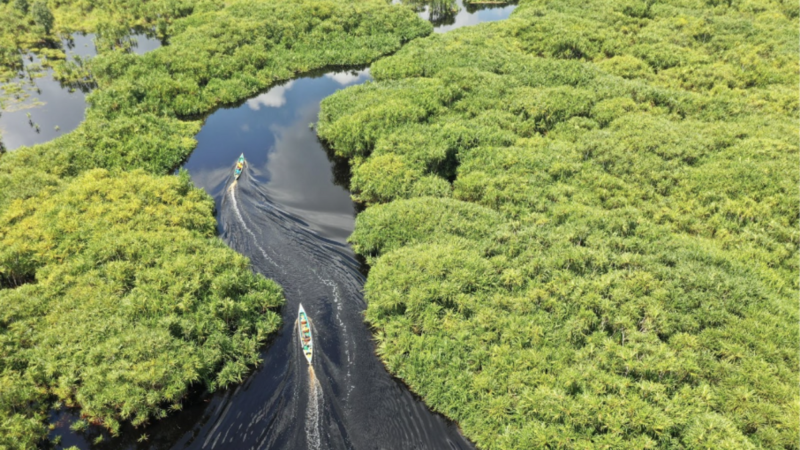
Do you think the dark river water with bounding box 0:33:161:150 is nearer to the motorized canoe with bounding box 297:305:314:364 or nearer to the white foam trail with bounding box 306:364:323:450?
the motorized canoe with bounding box 297:305:314:364

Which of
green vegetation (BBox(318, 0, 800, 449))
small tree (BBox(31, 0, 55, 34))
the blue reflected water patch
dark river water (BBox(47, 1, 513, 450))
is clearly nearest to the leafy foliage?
dark river water (BBox(47, 1, 513, 450))

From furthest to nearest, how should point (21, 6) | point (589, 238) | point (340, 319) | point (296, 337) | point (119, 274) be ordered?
1. point (21, 6)
2. point (589, 238)
3. point (340, 319)
4. point (296, 337)
5. point (119, 274)

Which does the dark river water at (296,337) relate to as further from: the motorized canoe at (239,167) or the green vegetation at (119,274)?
the green vegetation at (119,274)

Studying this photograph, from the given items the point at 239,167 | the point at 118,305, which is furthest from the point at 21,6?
the point at 118,305

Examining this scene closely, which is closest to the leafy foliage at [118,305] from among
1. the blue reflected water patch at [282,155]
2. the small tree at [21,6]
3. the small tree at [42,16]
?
the blue reflected water patch at [282,155]

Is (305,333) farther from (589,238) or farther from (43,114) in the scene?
(43,114)
